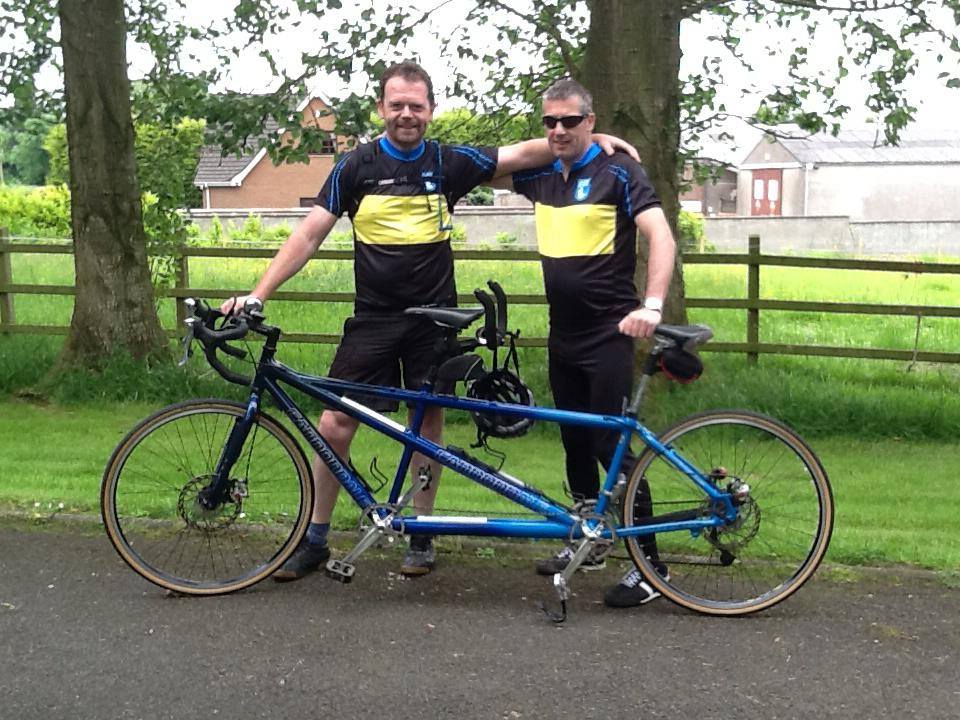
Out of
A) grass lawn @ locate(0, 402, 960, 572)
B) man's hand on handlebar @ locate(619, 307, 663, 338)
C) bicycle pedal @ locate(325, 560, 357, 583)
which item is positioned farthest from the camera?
grass lawn @ locate(0, 402, 960, 572)

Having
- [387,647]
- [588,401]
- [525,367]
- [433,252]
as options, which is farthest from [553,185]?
[525,367]

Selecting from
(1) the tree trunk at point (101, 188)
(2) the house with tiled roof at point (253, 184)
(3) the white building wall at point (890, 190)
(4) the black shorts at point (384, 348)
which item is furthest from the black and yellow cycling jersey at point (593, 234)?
(3) the white building wall at point (890, 190)

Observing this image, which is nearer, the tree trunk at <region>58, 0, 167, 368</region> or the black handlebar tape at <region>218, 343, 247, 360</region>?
the black handlebar tape at <region>218, 343, 247, 360</region>

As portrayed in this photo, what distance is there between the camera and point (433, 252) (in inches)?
191

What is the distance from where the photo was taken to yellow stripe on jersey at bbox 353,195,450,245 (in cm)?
476

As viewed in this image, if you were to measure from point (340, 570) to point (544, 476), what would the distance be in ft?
9.55

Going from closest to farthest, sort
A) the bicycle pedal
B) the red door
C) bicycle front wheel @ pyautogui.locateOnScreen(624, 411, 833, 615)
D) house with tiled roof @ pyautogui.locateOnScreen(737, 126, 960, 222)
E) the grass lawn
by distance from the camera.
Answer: bicycle front wheel @ pyautogui.locateOnScreen(624, 411, 833, 615) → the bicycle pedal → the grass lawn → house with tiled roof @ pyautogui.locateOnScreen(737, 126, 960, 222) → the red door

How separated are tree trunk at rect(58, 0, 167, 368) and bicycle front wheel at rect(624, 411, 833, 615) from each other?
666 cm

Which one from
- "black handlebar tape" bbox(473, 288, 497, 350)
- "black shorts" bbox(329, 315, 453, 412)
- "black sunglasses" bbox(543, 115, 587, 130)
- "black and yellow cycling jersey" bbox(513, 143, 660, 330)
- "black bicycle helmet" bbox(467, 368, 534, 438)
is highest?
"black sunglasses" bbox(543, 115, 587, 130)

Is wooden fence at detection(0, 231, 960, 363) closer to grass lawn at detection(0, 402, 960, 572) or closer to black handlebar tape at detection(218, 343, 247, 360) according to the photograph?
grass lawn at detection(0, 402, 960, 572)

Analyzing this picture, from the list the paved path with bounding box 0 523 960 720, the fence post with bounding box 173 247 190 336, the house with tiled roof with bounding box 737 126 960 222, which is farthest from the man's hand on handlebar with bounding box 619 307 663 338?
the house with tiled roof with bounding box 737 126 960 222

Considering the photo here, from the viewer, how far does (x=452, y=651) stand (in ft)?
13.4

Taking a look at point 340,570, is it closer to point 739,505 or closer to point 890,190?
point 739,505

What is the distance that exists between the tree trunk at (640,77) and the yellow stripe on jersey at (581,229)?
4.21 metres
